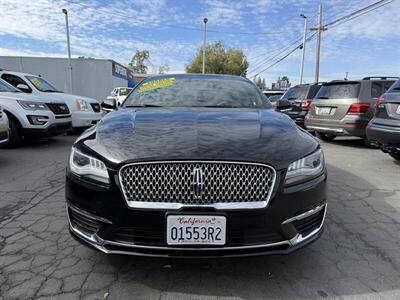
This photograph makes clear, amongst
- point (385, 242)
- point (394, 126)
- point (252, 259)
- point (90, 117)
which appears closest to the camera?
point (252, 259)

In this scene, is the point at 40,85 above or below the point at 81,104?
above

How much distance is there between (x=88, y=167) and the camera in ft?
8.13

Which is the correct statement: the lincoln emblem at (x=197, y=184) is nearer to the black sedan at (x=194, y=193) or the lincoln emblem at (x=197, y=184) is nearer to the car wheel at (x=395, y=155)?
the black sedan at (x=194, y=193)

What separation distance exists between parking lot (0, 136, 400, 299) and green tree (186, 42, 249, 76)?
2090 inches

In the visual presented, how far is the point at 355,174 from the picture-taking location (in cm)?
615

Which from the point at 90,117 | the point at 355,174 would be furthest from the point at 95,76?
the point at 355,174

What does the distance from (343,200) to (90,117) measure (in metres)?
7.62

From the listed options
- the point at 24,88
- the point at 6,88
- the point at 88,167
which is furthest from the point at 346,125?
the point at 24,88

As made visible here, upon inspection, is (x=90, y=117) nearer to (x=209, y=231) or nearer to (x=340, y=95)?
(x=340, y=95)

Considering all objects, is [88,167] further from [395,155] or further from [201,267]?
[395,155]

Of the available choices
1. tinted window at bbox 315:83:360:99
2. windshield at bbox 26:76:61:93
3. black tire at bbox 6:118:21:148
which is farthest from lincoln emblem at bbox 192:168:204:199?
windshield at bbox 26:76:61:93

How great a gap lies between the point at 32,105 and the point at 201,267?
675cm

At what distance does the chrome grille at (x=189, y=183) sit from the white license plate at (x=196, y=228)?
0.10 metres

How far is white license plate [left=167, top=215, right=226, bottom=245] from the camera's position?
2250 mm
